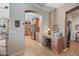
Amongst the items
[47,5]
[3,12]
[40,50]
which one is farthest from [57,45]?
[3,12]

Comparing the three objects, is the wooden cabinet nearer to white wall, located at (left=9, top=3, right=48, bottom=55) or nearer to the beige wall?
the beige wall

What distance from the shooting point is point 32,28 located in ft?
6.87

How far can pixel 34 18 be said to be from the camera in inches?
81.9

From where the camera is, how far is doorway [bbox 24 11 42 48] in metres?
2.04

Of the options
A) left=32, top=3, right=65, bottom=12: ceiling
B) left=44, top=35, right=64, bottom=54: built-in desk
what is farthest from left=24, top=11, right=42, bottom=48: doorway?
left=44, top=35, right=64, bottom=54: built-in desk

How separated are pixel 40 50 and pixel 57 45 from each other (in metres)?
0.30

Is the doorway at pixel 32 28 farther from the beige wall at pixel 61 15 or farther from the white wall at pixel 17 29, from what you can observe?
the beige wall at pixel 61 15

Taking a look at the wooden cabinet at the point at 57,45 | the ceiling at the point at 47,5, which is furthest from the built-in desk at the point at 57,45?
the ceiling at the point at 47,5

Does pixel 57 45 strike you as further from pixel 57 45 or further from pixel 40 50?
pixel 40 50

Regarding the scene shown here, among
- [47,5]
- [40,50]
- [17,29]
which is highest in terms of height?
[47,5]

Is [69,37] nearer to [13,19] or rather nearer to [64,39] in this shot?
[64,39]

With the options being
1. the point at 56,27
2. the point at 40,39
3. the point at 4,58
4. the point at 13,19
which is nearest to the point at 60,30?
the point at 56,27

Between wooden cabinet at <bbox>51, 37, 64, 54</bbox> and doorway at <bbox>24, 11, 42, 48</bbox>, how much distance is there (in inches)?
9.6

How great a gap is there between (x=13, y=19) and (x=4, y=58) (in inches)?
25.9
